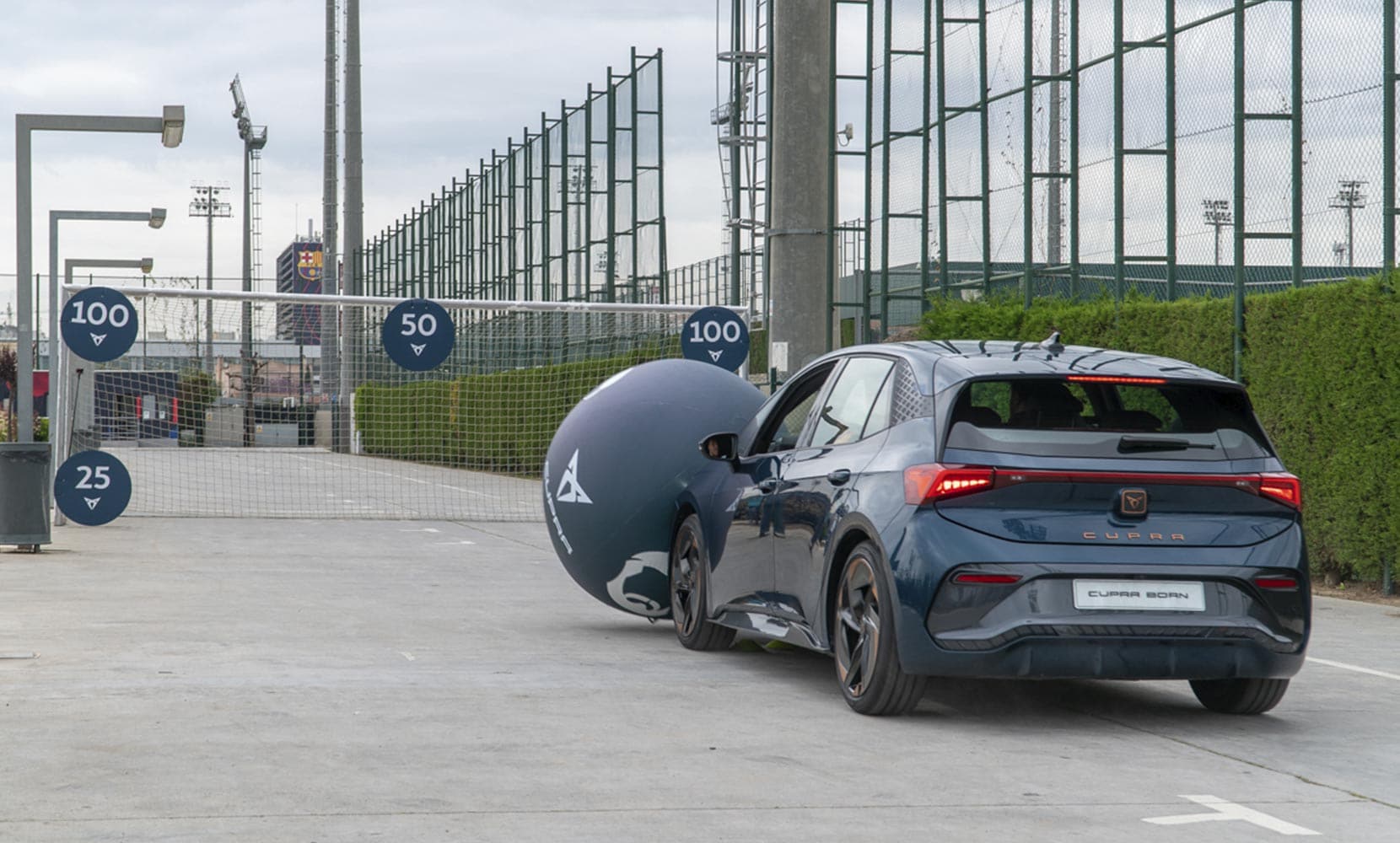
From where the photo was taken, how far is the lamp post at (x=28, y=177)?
61.0ft

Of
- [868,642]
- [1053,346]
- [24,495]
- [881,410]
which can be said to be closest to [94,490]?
[24,495]

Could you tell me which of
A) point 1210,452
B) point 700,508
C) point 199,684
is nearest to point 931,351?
point 1210,452

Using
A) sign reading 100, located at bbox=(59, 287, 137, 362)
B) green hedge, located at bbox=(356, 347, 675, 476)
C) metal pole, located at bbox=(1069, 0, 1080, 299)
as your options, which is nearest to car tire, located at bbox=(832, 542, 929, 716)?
sign reading 100, located at bbox=(59, 287, 137, 362)

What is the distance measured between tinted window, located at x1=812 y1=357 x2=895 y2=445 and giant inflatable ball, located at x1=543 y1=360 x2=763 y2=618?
1.57 metres

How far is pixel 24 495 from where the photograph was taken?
52.2 ft

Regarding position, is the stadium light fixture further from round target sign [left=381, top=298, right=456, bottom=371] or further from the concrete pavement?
the concrete pavement

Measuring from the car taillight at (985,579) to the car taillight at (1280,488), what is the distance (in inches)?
43.5

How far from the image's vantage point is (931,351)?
8.00m

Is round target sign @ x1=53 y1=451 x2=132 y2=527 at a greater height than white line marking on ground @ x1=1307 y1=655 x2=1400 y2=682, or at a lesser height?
greater

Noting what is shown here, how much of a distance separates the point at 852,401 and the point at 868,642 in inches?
49.4

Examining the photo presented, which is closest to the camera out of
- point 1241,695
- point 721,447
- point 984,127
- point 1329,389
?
point 1241,695

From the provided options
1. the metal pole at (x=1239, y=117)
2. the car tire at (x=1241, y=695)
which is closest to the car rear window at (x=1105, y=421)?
the car tire at (x=1241, y=695)

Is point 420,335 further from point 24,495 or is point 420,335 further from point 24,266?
point 24,495

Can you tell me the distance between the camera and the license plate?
7168 millimetres
